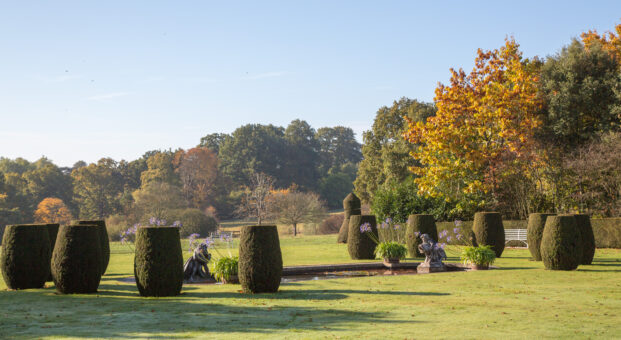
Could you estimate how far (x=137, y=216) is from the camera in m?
52.0

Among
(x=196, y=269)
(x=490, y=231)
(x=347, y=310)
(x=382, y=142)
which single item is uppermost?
(x=382, y=142)

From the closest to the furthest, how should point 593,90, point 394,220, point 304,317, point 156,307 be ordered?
point 304,317 → point 156,307 → point 593,90 → point 394,220

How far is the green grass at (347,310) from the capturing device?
26.1 ft

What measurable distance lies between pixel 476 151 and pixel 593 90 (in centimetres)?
610

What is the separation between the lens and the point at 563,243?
16.0 m

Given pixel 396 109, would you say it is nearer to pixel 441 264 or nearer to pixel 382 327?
pixel 441 264

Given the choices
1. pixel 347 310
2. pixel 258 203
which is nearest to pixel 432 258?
pixel 347 310

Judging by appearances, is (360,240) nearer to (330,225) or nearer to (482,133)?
(482,133)

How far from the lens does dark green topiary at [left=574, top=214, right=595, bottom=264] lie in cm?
1709

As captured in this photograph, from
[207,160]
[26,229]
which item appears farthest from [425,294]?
[207,160]

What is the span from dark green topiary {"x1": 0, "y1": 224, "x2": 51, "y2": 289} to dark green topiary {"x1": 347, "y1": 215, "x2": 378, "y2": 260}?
11093 millimetres

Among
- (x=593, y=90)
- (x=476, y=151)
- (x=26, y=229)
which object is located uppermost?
(x=593, y=90)

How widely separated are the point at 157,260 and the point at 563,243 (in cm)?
1090

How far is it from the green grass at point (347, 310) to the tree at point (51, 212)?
46.7m
